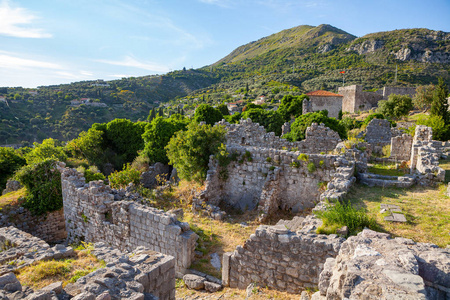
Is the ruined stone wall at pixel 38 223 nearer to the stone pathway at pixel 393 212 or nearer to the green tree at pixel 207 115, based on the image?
the stone pathway at pixel 393 212

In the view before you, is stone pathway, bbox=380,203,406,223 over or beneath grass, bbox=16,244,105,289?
over

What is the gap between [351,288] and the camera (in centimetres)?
300

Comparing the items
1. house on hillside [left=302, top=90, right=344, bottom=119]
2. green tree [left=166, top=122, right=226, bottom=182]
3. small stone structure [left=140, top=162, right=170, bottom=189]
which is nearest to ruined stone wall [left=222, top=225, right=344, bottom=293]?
green tree [left=166, top=122, right=226, bottom=182]

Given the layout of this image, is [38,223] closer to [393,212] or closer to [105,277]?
[105,277]

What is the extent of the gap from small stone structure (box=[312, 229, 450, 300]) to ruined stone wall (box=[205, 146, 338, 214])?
18.4 ft

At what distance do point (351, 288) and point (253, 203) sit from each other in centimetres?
777

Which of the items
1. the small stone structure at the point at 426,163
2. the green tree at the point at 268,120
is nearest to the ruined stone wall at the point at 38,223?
the small stone structure at the point at 426,163

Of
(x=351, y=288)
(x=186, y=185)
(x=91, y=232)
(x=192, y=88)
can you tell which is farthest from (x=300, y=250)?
(x=192, y=88)

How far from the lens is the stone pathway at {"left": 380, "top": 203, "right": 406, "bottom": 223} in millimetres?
6127

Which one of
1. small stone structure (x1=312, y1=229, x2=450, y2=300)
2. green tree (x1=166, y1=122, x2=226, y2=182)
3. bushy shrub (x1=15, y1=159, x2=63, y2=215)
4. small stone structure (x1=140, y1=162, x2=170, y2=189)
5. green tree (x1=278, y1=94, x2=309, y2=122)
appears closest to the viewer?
small stone structure (x1=312, y1=229, x2=450, y2=300)

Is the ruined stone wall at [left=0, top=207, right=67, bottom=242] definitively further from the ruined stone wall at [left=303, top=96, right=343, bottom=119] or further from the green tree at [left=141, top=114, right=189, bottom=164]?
the ruined stone wall at [left=303, top=96, right=343, bottom=119]

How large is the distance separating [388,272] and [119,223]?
7045 millimetres

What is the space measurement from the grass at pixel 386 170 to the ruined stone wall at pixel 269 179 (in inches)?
122

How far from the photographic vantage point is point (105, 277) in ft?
13.8
